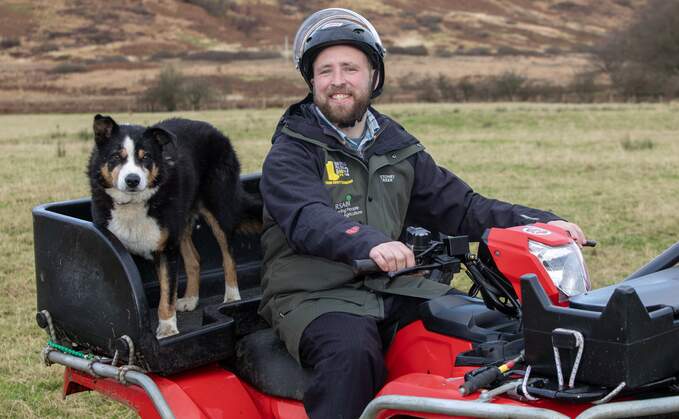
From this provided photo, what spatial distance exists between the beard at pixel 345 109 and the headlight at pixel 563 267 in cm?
121

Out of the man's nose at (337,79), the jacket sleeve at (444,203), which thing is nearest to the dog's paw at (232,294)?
the jacket sleeve at (444,203)

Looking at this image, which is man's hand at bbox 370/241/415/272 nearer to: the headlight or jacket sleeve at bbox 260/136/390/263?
jacket sleeve at bbox 260/136/390/263

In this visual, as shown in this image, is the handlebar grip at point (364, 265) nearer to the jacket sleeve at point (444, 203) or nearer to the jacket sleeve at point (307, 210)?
the jacket sleeve at point (307, 210)

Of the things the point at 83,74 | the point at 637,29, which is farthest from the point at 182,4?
the point at 637,29

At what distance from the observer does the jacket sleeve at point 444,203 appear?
150 inches

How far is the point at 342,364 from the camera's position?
3.08 m

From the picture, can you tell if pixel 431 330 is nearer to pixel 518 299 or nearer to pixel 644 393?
pixel 518 299

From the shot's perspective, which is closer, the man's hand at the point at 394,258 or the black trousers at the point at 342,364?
the man's hand at the point at 394,258

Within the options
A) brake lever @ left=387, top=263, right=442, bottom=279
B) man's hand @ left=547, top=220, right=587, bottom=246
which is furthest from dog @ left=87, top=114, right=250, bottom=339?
man's hand @ left=547, top=220, right=587, bottom=246

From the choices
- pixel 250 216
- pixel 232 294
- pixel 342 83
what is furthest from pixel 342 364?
pixel 250 216

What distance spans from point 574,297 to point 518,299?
12.9 inches

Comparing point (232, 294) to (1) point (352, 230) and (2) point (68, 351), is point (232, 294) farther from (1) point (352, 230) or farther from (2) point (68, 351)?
(1) point (352, 230)

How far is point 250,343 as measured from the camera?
3670 millimetres

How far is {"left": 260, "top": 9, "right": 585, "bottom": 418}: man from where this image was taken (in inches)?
122
